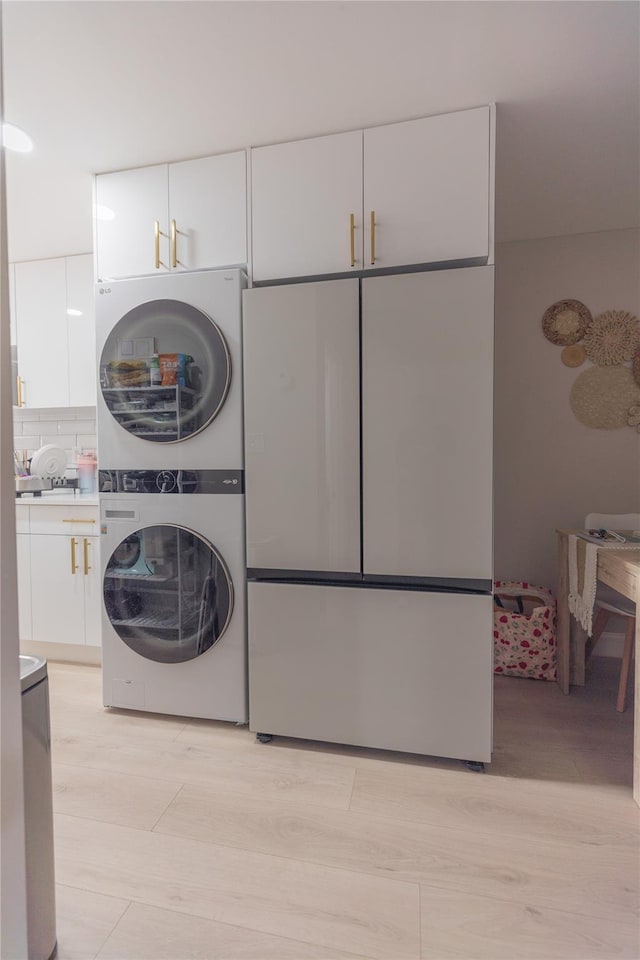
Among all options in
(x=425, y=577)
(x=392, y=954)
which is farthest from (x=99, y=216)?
(x=392, y=954)

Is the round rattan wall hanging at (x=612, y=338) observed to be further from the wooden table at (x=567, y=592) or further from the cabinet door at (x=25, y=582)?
the cabinet door at (x=25, y=582)

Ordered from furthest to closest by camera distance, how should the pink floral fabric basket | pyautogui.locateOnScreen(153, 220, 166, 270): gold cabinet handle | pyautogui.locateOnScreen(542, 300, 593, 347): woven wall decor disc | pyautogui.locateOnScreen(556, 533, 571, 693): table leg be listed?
pyautogui.locateOnScreen(542, 300, 593, 347): woven wall decor disc → the pink floral fabric basket → pyautogui.locateOnScreen(556, 533, 571, 693): table leg → pyautogui.locateOnScreen(153, 220, 166, 270): gold cabinet handle

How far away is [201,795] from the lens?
1665mm

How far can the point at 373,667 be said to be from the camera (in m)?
1.84

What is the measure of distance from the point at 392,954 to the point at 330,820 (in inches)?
17.3

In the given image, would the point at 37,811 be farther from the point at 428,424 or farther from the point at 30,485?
the point at 30,485

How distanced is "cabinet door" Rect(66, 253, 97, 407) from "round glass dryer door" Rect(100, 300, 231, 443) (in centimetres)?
104

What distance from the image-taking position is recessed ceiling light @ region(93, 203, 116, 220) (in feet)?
7.12

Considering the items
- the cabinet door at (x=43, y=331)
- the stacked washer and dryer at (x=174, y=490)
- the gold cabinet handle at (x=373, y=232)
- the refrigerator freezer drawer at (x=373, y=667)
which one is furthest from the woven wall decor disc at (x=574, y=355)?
the cabinet door at (x=43, y=331)

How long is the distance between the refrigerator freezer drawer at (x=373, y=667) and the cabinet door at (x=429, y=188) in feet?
4.23

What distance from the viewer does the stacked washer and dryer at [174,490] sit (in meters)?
1.99

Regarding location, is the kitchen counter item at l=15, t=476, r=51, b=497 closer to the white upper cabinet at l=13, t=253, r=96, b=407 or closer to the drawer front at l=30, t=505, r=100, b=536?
the drawer front at l=30, t=505, r=100, b=536

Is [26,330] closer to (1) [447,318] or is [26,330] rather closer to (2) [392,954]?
(1) [447,318]

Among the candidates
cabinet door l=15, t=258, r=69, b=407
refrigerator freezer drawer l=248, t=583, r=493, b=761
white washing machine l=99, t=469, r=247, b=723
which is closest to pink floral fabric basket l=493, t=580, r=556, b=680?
refrigerator freezer drawer l=248, t=583, r=493, b=761
